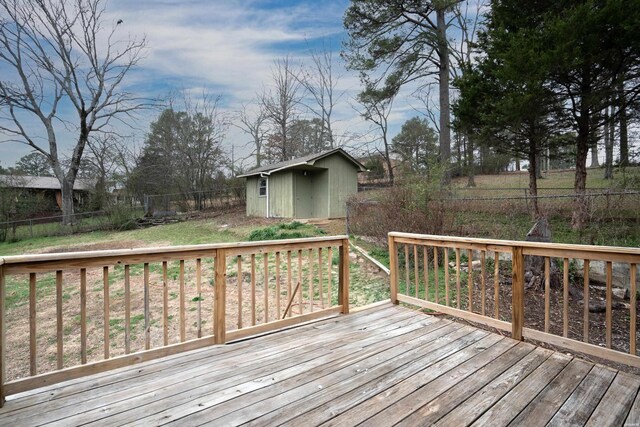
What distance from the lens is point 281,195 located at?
522 inches

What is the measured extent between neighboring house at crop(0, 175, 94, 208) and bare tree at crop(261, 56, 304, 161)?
10.5 meters

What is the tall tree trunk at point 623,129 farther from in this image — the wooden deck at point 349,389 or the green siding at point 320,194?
the green siding at point 320,194

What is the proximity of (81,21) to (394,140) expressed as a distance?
18132mm

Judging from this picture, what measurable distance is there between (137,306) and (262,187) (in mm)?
10142

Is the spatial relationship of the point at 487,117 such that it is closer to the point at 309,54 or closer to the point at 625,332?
the point at 625,332

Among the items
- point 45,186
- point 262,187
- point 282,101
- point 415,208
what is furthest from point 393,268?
point 45,186

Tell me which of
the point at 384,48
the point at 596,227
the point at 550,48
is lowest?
the point at 596,227

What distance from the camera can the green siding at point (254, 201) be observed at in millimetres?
14441

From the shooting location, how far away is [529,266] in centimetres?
488

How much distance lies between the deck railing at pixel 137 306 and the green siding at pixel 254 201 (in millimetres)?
7485

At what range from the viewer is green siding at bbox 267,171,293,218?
12.9 m

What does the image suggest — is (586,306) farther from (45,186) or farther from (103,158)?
(45,186)

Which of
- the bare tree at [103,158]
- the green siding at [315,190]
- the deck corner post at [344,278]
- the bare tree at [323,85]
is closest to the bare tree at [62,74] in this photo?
the bare tree at [103,158]

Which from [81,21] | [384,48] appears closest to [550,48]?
[384,48]
